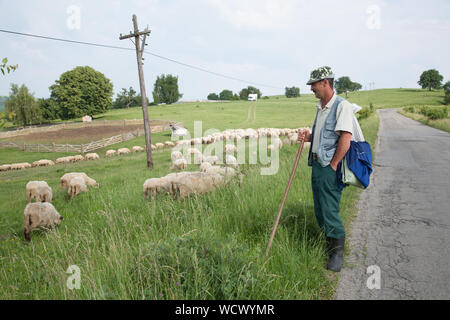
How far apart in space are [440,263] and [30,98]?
67.5m

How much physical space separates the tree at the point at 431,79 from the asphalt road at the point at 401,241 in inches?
4938

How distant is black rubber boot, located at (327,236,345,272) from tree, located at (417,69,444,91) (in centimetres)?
13220

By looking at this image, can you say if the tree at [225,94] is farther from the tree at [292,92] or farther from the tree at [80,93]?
the tree at [80,93]

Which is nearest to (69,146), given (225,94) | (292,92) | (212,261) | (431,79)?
(212,261)

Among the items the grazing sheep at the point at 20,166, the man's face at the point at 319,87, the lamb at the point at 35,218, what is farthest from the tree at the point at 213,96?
the man's face at the point at 319,87

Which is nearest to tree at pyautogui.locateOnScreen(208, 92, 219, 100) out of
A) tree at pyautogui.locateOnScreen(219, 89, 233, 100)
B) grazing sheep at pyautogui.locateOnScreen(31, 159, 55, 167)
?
tree at pyautogui.locateOnScreen(219, 89, 233, 100)

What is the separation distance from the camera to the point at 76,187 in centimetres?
920

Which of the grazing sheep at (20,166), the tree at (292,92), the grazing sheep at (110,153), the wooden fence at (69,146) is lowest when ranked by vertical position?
the grazing sheep at (20,166)

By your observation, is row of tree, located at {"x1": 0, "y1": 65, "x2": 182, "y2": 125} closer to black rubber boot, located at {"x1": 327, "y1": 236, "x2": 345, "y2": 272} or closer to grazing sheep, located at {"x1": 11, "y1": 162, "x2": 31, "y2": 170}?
grazing sheep, located at {"x1": 11, "y1": 162, "x2": 31, "y2": 170}

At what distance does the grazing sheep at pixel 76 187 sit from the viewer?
912 centimetres

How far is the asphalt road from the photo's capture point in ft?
9.55

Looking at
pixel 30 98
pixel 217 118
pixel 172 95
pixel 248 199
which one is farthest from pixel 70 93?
pixel 248 199

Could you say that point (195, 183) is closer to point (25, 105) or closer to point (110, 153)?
point (110, 153)
